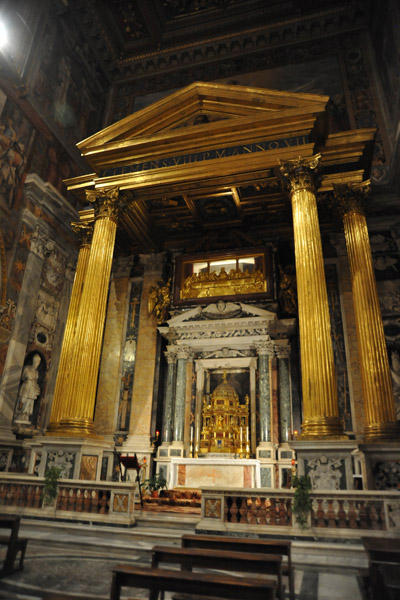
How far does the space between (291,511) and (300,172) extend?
6.55 meters

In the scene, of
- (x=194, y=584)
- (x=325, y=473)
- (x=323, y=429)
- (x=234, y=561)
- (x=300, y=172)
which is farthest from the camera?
(x=300, y=172)

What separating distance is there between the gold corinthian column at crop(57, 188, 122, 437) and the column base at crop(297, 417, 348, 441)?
4.12m

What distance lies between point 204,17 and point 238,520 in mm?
16654

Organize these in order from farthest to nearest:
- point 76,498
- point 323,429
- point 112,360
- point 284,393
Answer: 1. point 112,360
2. point 284,393
3. point 323,429
4. point 76,498

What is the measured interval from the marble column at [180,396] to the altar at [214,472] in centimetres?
75

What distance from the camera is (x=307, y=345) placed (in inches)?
317

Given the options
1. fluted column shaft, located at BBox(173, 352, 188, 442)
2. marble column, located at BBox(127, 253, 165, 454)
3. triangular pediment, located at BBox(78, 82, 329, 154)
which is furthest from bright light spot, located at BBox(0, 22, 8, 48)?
fluted column shaft, located at BBox(173, 352, 188, 442)

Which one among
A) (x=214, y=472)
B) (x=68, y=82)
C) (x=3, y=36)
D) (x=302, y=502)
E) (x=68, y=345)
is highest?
(x=68, y=82)

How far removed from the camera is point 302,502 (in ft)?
19.4

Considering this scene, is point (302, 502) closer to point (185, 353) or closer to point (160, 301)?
point (185, 353)

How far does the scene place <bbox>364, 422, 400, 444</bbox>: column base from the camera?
764cm

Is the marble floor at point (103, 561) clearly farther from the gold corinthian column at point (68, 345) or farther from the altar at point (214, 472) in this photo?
the altar at point (214, 472)

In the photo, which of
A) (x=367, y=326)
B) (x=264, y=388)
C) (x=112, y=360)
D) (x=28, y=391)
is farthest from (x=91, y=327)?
(x=367, y=326)

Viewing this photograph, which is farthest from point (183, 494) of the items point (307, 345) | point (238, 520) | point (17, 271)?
point (17, 271)
